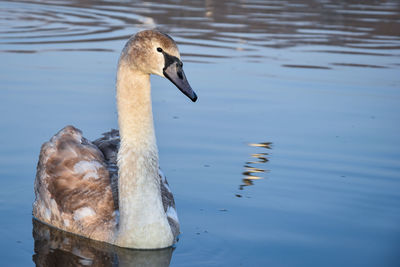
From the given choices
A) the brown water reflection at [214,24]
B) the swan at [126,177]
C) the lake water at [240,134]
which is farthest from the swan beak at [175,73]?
the brown water reflection at [214,24]

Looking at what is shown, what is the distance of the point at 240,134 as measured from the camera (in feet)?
36.9

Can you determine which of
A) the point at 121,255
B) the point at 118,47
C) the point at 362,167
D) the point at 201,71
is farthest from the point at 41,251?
the point at 118,47

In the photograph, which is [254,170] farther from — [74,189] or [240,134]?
[74,189]

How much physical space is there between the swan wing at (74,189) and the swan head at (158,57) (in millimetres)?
1343

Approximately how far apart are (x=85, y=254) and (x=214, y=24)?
16338 mm

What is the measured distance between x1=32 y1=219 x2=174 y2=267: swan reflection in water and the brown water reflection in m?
9.56

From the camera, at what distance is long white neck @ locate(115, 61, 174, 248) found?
741cm

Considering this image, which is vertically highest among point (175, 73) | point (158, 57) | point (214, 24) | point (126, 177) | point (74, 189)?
point (158, 57)

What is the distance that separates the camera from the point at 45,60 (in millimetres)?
15641

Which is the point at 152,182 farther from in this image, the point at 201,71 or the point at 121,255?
the point at 201,71

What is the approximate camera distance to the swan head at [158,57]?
7.12 metres

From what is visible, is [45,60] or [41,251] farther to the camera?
[45,60]

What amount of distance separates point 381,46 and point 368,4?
11567 mm

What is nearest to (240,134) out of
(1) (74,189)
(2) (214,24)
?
(1) (74,189)
